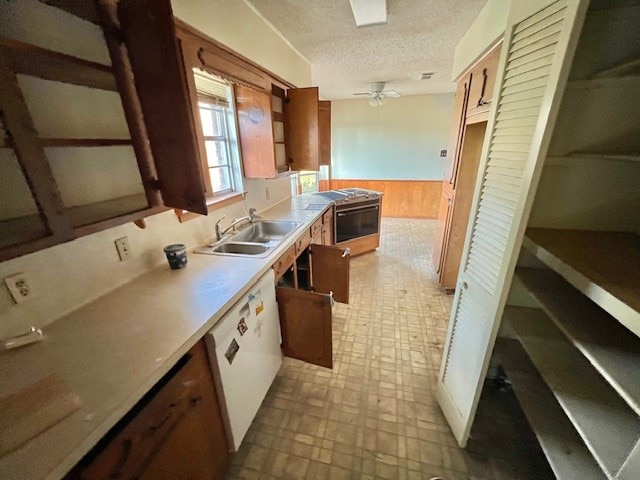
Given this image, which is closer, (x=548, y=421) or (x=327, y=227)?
(x=548, y=421)

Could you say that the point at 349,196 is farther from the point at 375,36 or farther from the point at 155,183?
the point at 155,183

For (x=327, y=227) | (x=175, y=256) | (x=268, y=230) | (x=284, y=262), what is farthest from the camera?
(x=327, y=227)

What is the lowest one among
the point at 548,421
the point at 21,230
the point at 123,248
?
the point at 548,421

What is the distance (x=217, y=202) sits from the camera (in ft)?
6.35

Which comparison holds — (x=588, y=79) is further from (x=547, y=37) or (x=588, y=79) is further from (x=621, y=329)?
(x=621, y=329)

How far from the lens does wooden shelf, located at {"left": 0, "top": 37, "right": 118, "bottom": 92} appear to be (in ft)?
2.59

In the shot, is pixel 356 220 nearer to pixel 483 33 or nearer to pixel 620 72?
pixel 483 33

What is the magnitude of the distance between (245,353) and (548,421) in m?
1.38

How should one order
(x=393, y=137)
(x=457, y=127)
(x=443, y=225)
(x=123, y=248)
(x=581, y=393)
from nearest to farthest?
(x=581, y=393)
(x=123, y=248)
(x=457, y=127)
(x=443, y=225)
(x=393, y=137)

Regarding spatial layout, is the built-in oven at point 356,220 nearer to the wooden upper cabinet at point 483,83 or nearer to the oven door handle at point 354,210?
the oven door handle at point 354,210

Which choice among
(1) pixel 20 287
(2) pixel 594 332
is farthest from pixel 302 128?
(2) pixel 594 332

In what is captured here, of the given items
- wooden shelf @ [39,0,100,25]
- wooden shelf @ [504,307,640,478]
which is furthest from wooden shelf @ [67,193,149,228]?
wooden shelf @ [504,307,640,478]

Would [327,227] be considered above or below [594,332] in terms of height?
below

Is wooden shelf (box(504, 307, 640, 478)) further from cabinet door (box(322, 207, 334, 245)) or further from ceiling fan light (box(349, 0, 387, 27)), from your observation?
ceiling fan light (box(349, 0, 387, 27))
